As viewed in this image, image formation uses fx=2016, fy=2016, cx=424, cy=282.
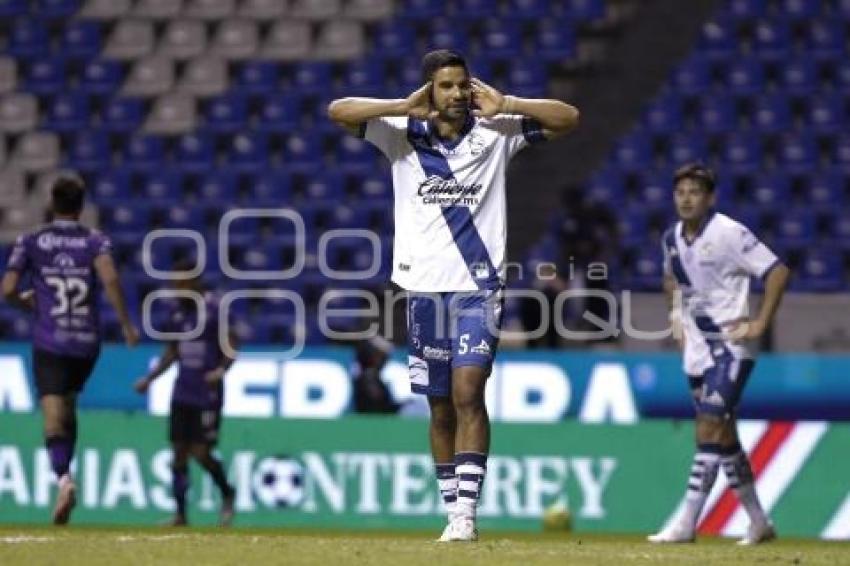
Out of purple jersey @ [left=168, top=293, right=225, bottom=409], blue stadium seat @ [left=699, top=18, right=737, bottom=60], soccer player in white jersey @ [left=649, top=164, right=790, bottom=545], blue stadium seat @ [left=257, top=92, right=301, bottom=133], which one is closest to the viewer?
soccer player in white jersey @ [left=649, top=164, right=790, bottom=545]

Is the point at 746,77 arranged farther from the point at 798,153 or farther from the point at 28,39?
the point at 28,39

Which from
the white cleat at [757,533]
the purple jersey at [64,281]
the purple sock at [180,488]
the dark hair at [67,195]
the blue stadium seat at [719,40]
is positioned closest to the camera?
the white cleat at [757,533]

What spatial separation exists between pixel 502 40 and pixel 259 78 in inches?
119

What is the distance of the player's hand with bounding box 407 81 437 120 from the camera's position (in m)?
10.0

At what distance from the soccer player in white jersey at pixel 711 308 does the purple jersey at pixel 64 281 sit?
3800 millimetres

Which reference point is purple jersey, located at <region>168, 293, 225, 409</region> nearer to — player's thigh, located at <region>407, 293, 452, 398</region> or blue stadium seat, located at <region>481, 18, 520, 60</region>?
player's thigh, located at <region>407, 293, 452, 398</region>

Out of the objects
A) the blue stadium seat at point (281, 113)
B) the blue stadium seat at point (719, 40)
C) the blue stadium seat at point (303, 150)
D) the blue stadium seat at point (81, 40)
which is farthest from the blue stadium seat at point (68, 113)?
the blue stadium seat at point (719, 40)

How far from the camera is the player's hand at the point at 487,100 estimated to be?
33.0 feet

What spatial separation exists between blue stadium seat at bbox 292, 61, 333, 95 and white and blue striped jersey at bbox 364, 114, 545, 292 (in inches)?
536

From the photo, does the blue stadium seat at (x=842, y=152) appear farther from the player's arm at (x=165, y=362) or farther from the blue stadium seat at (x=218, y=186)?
the player's arm at (x=165, y=362)

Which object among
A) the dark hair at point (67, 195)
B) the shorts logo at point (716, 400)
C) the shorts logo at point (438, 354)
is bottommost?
the shorts logo at point (716, 400)

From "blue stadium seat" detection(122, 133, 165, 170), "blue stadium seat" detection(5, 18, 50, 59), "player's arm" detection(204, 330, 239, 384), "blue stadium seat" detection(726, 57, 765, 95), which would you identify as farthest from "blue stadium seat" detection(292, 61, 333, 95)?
"player's arm" detection(204, 330, 239, 384)

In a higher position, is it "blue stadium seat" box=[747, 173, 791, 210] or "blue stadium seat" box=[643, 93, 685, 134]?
"blue stadium seat" box=[643, 93, 685, 134]

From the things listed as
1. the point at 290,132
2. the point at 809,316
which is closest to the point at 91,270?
the point at 809,316
